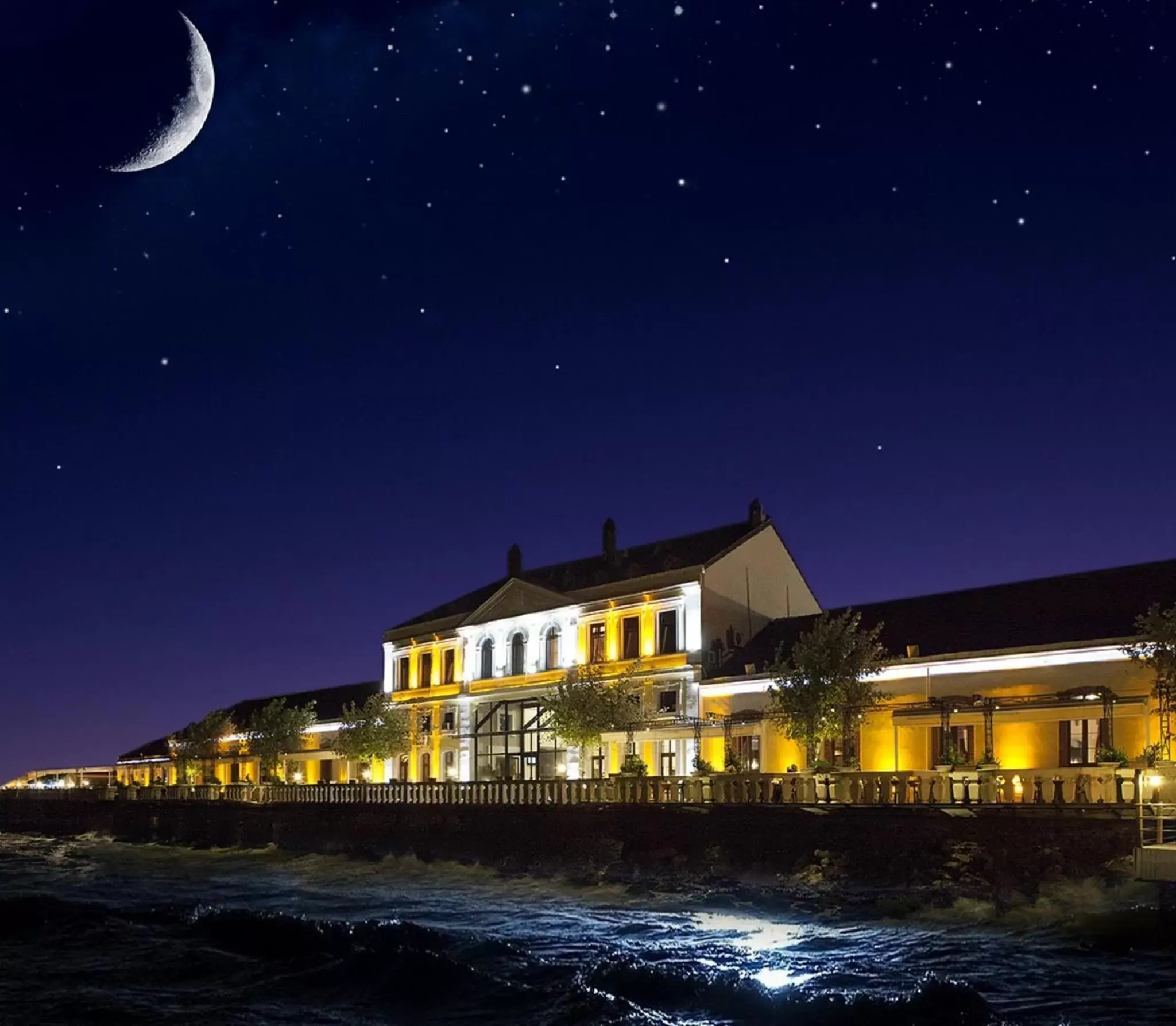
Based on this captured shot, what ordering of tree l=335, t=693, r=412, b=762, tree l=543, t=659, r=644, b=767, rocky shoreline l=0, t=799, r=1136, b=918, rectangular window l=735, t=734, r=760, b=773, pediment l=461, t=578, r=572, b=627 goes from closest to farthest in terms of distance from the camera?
rocky shoreline l=0, t=799, r=1136, b=918 → rectangular window l=735, t=734, r=760, b=773 → tree l=543, t=659, r=644, b=767 → pediment l=461, t=578, r=572, b=627 → tree l=335, t=693, r=412, b=762

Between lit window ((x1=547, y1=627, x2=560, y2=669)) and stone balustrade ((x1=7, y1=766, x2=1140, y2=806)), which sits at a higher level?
lit window ((x1=547, y1=627, x2=560, y2=669))

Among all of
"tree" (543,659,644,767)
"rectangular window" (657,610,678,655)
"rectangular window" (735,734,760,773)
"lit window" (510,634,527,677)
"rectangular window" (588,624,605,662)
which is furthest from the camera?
"lit window" (510,634,527,677)

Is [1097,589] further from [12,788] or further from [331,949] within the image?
[12,788]

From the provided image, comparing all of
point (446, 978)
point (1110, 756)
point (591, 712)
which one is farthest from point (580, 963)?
point (591, 712)

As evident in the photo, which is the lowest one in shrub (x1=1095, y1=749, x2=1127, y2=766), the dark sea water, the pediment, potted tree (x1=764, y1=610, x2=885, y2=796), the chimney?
the dark sea water

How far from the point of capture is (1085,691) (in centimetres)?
3303

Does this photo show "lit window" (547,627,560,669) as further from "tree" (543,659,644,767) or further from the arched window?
"tree" (543,659,644,767)

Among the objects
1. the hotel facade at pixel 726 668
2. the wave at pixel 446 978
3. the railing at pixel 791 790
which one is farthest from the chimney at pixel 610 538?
the wave at pixel 446 978

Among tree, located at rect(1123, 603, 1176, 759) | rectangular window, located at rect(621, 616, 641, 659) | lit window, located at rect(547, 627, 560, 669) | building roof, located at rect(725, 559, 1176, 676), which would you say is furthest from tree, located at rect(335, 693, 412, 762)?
Result: tree, located at rect(1123, 603, 1176, 759)

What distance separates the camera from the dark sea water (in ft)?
56.2

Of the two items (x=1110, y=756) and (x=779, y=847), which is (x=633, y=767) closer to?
(x=779, y=847)

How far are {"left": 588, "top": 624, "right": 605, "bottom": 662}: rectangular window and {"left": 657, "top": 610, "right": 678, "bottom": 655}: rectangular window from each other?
10.7ft

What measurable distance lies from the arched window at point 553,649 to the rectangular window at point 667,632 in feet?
20.0

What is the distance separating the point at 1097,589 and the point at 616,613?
19174 millimetres
